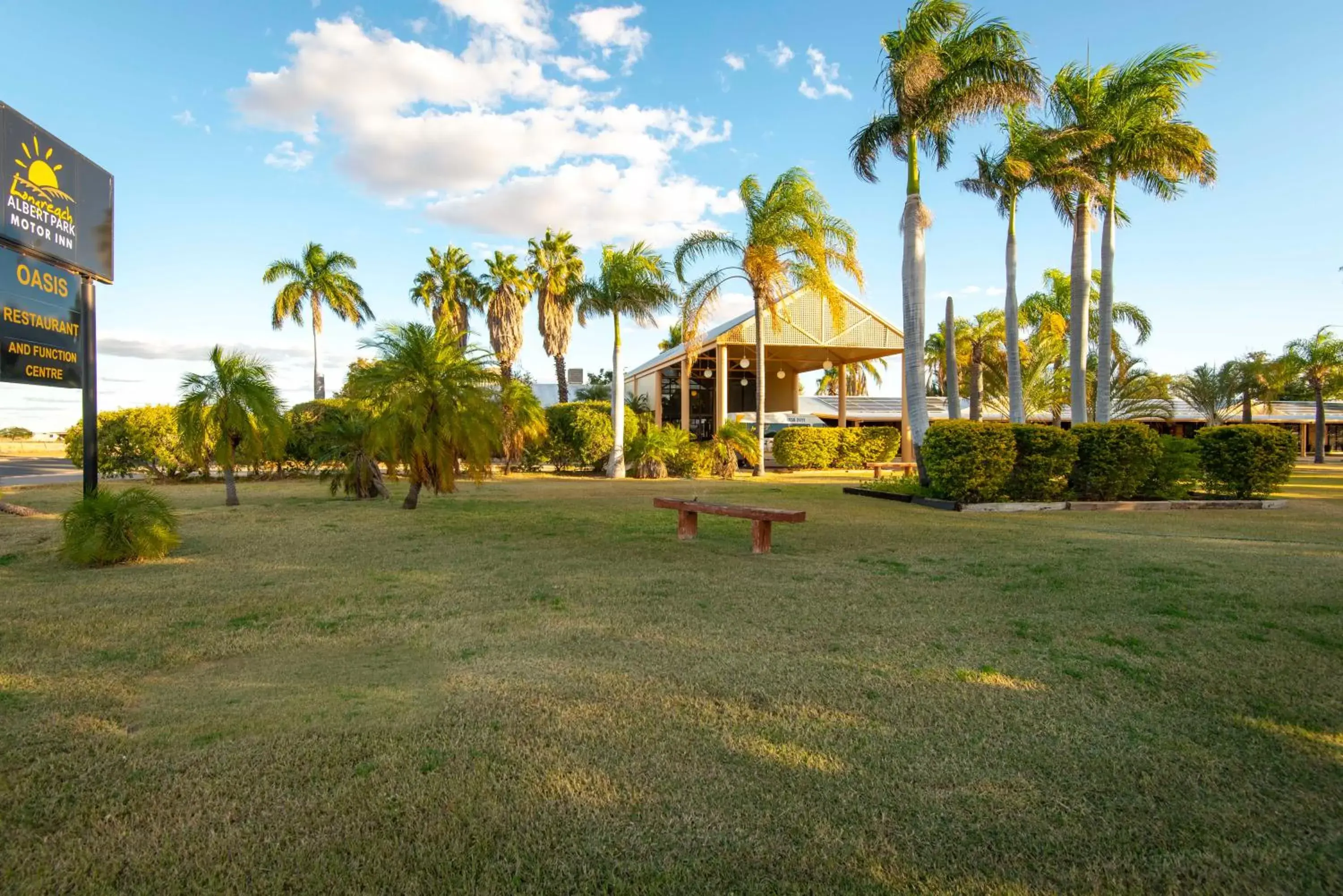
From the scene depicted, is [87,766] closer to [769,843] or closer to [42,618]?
[769,843]

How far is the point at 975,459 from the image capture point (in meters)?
12.9

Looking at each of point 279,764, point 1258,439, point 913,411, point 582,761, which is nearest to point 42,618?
point 279,764

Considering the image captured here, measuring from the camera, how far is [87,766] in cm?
286

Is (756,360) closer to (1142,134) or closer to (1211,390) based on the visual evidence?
(1142,134)

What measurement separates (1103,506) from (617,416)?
13.6 m

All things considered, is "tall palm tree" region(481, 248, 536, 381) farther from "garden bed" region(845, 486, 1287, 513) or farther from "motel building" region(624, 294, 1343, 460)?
"garden bed" region(845, 486, 1287, 513)

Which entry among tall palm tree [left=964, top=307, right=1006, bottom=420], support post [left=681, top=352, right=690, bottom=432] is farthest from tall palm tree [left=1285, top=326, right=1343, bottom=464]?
support post [left=681, top=352, right=690, bottom=432]

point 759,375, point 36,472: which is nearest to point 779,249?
point 759,375

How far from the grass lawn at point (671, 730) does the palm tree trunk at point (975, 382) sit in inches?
782

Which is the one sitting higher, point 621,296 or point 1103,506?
point 621,296

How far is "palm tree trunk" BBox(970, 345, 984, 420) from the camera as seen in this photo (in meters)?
26.1

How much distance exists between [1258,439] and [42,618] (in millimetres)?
18392

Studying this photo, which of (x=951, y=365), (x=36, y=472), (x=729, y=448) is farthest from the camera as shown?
(x=36, y=472)

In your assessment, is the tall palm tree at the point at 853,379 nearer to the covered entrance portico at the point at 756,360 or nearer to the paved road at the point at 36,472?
the covered entrance portico at the point at 756,360
